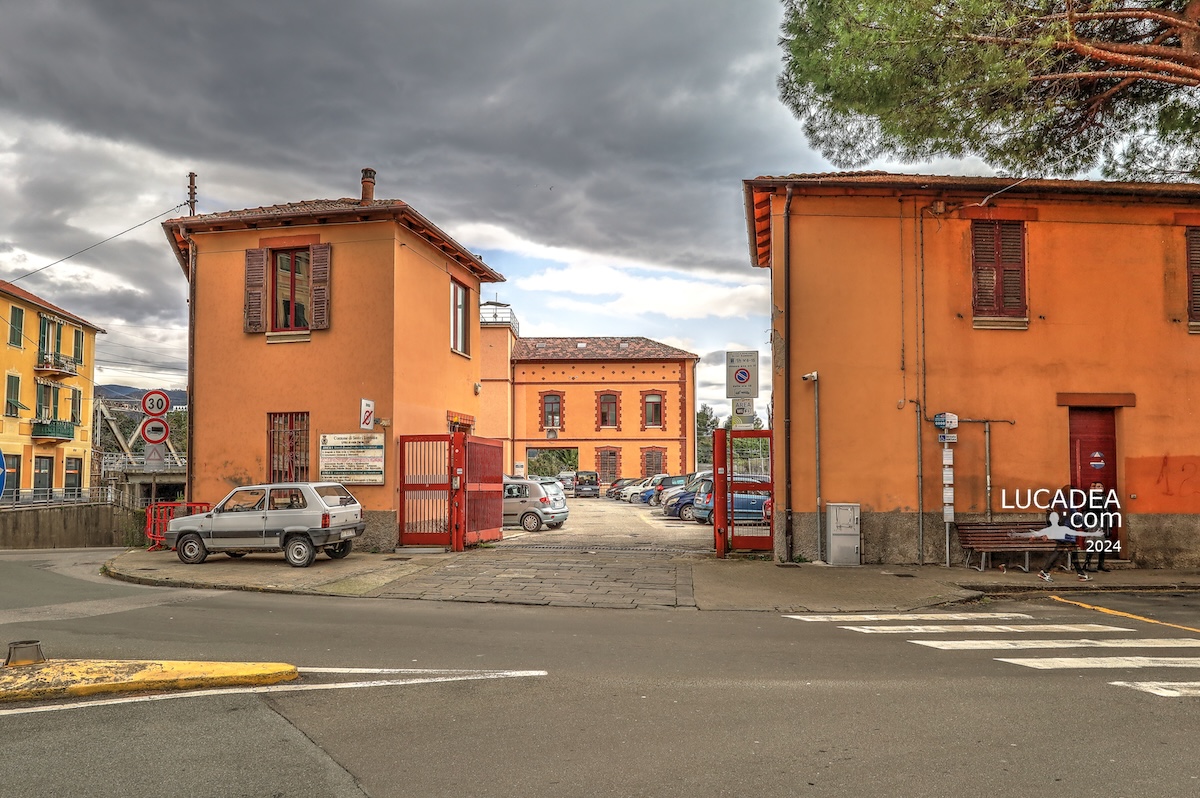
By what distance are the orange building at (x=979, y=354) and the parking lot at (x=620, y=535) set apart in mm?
4185

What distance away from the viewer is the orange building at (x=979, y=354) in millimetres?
15727

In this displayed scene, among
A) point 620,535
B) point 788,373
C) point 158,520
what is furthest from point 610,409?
point 788,373

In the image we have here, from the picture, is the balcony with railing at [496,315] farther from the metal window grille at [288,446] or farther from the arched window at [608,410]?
the metal window grille at [288,446]

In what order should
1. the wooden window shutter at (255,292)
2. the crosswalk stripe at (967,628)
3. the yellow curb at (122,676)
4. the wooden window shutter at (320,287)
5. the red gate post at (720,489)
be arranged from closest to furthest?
the yellow curb at (122,676) < the crosswalk stripe at (967,628) < the red gate post at (720,489) < the wooden window shutter at (320,287) < the wooden window shutter at (255,292)

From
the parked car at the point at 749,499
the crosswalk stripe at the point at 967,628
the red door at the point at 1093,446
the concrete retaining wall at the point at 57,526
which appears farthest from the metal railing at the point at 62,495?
the crosswalk stripe at the point at 967,628

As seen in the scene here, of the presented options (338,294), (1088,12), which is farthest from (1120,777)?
(338,294)

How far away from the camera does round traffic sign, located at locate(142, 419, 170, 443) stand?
1516 centimetres

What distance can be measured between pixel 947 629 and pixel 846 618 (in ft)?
4.31

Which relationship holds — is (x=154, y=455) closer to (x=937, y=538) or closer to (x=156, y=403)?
(x=156, y=403)

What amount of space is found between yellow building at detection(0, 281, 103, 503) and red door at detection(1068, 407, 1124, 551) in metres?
44.6

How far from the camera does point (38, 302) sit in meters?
47.8

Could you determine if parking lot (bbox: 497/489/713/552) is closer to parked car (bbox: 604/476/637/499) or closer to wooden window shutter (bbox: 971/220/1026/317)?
wooden window shutter (bbox: 971/220/1026/317)

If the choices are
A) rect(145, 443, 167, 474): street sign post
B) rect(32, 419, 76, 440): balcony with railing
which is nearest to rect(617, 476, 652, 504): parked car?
rect(145, 443, 167, 474): street sign post

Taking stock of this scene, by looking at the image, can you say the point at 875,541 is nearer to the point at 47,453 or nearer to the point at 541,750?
the point at 541,750
